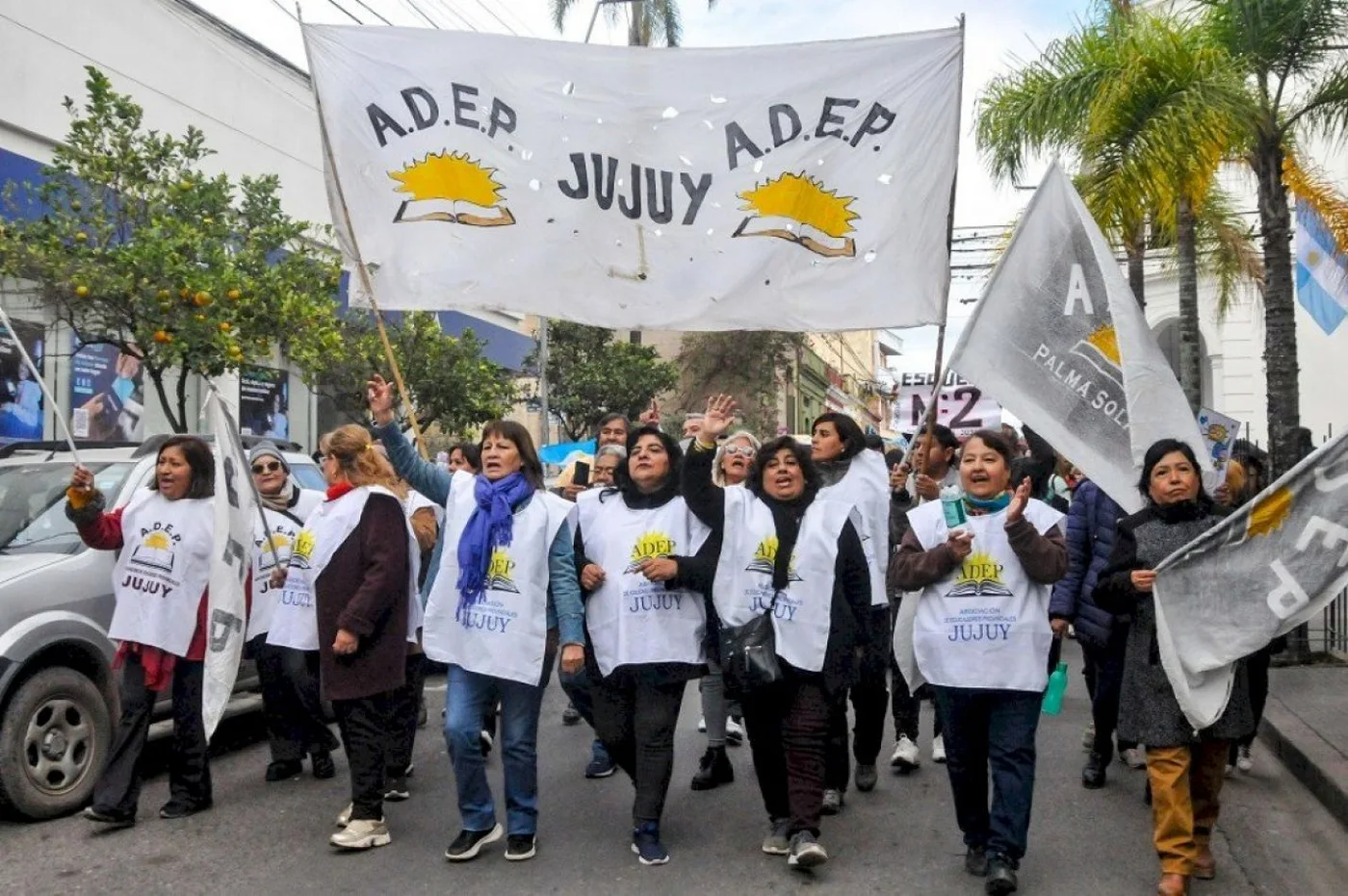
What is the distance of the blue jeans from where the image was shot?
5844mm

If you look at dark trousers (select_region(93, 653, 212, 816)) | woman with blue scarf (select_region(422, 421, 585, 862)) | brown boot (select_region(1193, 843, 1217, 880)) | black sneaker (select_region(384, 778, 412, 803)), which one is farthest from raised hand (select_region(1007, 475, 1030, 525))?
dark trousers (select_region(93, 653, 212, 816))

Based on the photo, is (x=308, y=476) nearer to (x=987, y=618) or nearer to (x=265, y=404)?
(x=987, y=618)

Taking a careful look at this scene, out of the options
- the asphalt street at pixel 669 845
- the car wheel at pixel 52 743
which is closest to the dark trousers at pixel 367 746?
the asphalt street at pixel 669 845

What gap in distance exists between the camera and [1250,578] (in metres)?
5.19

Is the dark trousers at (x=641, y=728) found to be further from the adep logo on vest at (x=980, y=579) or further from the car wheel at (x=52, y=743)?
the car wheel at (x=52, y=743)

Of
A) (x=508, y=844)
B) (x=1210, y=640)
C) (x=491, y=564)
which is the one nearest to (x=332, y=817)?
(x=508, y=844)

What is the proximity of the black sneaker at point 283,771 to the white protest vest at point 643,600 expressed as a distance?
91.2 inches

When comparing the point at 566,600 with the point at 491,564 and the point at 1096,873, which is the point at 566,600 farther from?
the point at 1096,873

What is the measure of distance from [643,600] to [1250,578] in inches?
93.2

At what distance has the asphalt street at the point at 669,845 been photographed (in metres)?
5.55

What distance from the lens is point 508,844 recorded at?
→ 19.3ft

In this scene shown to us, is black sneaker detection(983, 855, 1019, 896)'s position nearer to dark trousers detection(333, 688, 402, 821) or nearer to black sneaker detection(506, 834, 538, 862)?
black sneaker detection(506, 834, 538, 862)

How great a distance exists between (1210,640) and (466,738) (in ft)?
9.53

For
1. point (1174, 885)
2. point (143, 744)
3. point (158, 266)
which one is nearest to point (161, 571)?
point (143, 744)
